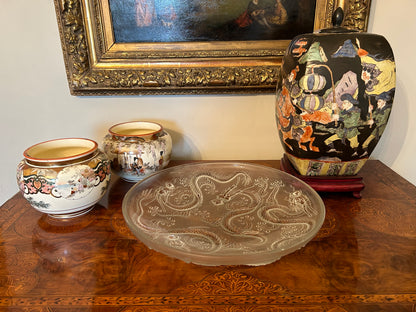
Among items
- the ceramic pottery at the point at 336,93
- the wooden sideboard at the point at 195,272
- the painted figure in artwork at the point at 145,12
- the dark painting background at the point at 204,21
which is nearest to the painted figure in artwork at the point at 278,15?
the dark painting background at the point at 204,21

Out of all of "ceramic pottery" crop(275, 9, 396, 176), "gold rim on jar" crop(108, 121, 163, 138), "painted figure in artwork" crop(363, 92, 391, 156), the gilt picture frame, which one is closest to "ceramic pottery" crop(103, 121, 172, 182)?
"gold rim on jar" crop(108, 121, 163, 138)

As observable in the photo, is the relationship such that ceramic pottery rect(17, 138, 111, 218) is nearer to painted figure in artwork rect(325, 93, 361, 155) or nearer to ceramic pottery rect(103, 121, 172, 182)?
ceramic pottery rect(103, 121, 172, 182)

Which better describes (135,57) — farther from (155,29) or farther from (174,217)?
(174,217)

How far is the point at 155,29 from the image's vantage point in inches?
26.3

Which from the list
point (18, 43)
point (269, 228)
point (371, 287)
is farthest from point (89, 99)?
point (371, 287)

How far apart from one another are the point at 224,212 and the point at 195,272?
0.15 metres

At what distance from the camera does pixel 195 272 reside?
41cm

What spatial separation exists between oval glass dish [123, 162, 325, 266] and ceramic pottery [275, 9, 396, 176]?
0.09 m

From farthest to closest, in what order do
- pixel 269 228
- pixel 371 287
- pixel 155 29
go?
pixel 155 29 < pixel 269 228 < pixel 371 287

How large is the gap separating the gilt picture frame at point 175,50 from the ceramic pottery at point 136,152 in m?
0.15

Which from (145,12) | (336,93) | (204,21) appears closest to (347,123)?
(336,93)

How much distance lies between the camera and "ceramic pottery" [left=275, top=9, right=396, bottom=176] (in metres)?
0.48

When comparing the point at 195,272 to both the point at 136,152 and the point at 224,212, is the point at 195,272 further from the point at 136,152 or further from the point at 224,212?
the point at 136,152

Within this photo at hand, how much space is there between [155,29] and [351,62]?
0.42 meters
